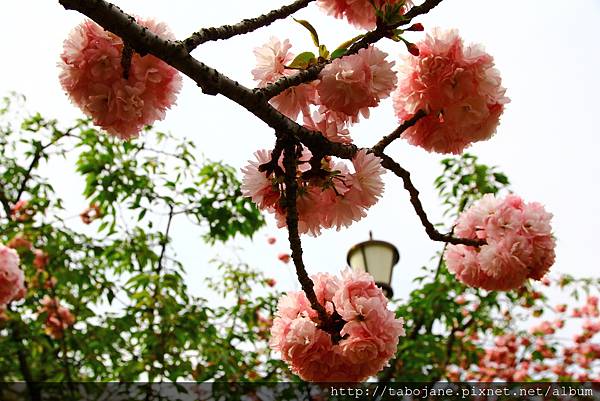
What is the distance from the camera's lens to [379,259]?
443cm

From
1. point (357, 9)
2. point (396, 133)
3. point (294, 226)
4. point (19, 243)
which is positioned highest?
point (19, 243)

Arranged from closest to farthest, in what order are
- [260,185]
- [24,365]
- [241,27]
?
1. [241,27]
2. [260,185]
3. [24,365]

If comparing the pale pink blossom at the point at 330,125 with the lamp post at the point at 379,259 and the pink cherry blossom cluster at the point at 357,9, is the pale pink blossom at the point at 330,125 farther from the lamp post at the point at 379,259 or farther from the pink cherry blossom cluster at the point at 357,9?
the lamp post at the point at 379,259

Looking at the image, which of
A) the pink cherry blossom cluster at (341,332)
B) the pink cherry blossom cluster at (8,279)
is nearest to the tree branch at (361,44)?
the pink cherry blossom cluster at (341,332)

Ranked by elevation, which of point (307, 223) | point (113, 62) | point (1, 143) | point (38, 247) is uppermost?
point (1, 143)

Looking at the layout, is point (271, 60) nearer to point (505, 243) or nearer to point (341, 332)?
point (341, 332)

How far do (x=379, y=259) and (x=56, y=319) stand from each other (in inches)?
101

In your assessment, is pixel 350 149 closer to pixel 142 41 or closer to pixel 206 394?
pixel 142 41

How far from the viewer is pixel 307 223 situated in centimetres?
133

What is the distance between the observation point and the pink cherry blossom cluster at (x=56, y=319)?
4062 millimetres

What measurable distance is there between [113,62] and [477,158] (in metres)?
4.15

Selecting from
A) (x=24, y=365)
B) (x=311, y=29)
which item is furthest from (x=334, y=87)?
(x=24, y=365)

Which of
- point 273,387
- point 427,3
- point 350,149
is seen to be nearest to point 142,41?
point 350,149

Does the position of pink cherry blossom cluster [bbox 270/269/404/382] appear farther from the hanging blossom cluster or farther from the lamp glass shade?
the lamp glass shade
